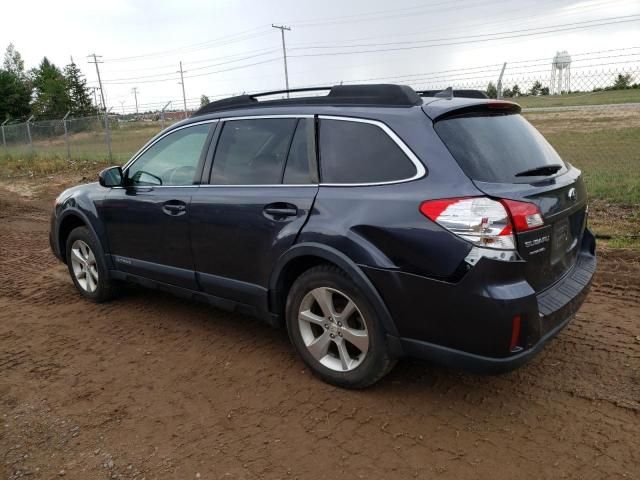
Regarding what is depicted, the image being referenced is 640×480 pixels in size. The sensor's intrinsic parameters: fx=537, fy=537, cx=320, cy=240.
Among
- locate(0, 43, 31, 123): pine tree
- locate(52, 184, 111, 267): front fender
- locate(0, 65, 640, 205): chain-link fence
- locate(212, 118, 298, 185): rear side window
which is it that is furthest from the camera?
locate(0, 43, 31, 123): pine tree

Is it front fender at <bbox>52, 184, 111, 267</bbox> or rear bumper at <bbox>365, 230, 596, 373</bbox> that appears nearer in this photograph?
rear bumper at <bbox>365, 230, 596, 373</bbox>

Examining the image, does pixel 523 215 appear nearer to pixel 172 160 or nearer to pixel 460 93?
pixel 460 93

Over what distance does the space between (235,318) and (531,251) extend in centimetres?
269

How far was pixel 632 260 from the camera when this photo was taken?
5.36 metres

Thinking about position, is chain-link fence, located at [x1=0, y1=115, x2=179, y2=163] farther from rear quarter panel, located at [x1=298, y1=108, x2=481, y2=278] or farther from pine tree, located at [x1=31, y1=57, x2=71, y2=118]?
pine tree, located at [x1=31, y1=57, x2=71, y2=118]

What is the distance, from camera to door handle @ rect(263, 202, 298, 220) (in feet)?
11.1

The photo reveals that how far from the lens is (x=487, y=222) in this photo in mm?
2678

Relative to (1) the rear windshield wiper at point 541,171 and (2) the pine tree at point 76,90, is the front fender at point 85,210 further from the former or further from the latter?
(2) the pine tree at point 76,90

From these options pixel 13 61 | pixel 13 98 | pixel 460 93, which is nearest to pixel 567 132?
pixel 460 93

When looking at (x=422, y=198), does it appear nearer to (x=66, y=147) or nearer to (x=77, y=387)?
(x=77, y=387)

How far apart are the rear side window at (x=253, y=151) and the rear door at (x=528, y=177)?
3.68 ft

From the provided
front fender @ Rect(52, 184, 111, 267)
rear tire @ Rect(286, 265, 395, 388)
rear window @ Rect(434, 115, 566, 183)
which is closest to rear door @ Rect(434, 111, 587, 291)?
rear window @ Rect(434, 115, 566, 183)

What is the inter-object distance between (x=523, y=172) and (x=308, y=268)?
140cm

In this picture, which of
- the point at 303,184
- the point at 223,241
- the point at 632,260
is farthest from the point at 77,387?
the point at 632,260
